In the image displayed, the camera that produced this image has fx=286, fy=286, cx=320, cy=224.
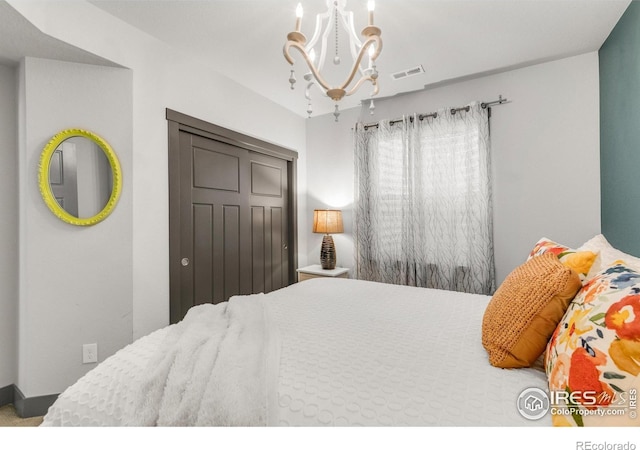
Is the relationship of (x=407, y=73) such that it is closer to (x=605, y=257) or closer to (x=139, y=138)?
(x=605, y=257)

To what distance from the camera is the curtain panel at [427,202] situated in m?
2.64

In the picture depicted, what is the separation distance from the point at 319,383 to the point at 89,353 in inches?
74.1

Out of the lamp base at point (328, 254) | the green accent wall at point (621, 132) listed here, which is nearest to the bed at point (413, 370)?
the green accent wall at point (621, 132)

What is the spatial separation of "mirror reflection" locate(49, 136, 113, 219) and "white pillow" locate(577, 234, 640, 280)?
2.57 metres

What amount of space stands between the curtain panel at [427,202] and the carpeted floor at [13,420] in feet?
9.03

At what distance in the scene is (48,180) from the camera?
1.80m

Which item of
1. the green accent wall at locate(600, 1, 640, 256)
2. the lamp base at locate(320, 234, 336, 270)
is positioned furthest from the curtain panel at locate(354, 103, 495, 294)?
the green accent wall at locate(600, 1, 640, 256)

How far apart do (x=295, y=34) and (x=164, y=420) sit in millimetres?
1451

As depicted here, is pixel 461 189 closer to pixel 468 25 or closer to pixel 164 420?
pixel 468 25

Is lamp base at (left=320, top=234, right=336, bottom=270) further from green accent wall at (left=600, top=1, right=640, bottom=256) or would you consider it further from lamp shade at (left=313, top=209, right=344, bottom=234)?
green accent wall at (left=600, top=1, right=640, bottom=256)

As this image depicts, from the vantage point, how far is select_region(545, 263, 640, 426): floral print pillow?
606 millimetres

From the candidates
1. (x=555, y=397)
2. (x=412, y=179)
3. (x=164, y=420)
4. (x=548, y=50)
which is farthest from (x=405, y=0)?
(x=164, y=420)

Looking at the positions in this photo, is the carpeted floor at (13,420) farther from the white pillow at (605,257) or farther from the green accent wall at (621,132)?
the green accent wall at (621,132)
